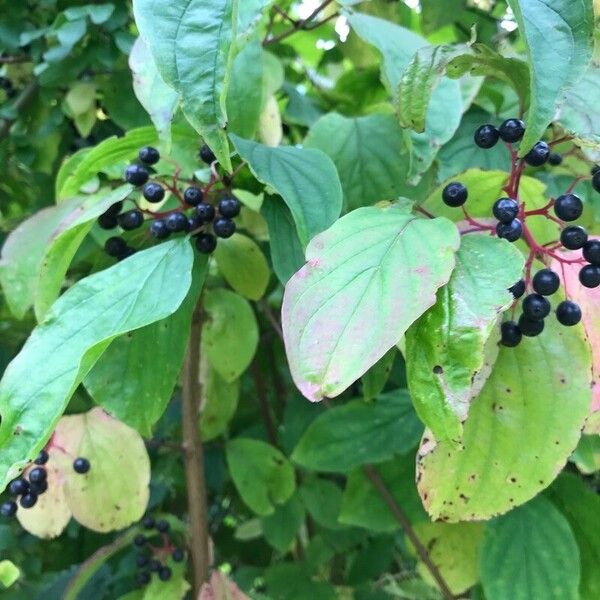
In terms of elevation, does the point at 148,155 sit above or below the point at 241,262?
above

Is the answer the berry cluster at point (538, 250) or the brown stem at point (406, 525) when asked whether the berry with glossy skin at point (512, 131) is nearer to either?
the berry cluster at point (538, 250)

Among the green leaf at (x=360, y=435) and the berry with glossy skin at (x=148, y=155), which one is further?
the green leaf at (x=360, y=435)

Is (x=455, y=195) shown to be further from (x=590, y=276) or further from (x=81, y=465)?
(x=81, y=465)

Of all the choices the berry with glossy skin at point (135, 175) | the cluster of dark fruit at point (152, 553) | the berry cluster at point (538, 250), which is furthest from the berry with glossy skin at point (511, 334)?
the cluster of dark fruit at point (152, 553)

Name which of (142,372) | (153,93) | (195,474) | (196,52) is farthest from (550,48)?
(195,474)

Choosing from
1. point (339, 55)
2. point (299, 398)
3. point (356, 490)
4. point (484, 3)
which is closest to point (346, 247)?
point (356, 490)

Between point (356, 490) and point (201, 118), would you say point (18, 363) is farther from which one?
point (356, 490)
